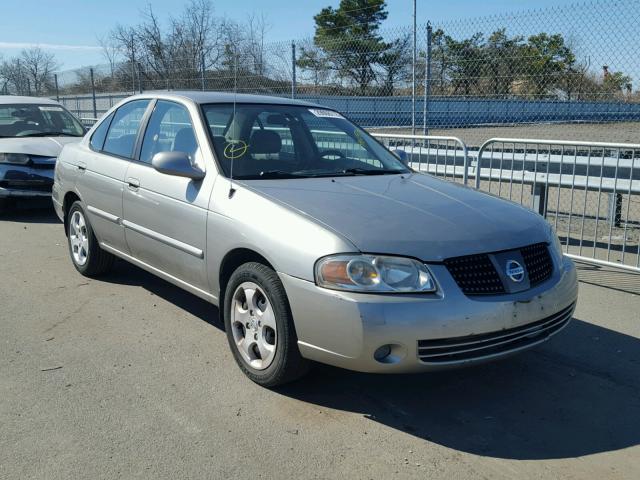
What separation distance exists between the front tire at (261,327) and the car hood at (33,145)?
252 inches

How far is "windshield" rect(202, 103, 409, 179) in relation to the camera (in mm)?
4324

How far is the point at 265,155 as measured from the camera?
4406 millimetres

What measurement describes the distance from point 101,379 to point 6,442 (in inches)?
30.3

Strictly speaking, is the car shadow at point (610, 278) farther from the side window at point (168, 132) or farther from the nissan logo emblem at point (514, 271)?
the side window at point (168, 132)

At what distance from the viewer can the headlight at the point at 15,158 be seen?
354 inches

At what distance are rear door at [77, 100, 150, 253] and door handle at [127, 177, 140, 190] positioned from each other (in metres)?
0.12

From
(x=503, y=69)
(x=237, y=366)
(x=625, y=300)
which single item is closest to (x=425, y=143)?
(x=503, y=69)

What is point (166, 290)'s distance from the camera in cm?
570

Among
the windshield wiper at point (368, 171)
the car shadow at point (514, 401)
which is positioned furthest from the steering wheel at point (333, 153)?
the car shadow at point (514, 401)

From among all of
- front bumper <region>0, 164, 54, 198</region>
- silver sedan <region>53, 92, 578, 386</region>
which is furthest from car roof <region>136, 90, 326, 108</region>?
front bumper <region>0, 164, 54, 198</region>

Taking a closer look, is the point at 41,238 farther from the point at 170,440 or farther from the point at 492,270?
the point at 492,270

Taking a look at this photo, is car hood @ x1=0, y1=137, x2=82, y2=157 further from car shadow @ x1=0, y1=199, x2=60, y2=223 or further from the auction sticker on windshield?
the auction sticker on windshield

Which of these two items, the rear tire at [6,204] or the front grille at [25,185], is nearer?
the front grille at [25,185]

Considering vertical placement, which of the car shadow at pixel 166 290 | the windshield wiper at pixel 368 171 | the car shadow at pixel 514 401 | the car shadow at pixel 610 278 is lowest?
the car shadow at pixel 514 401
